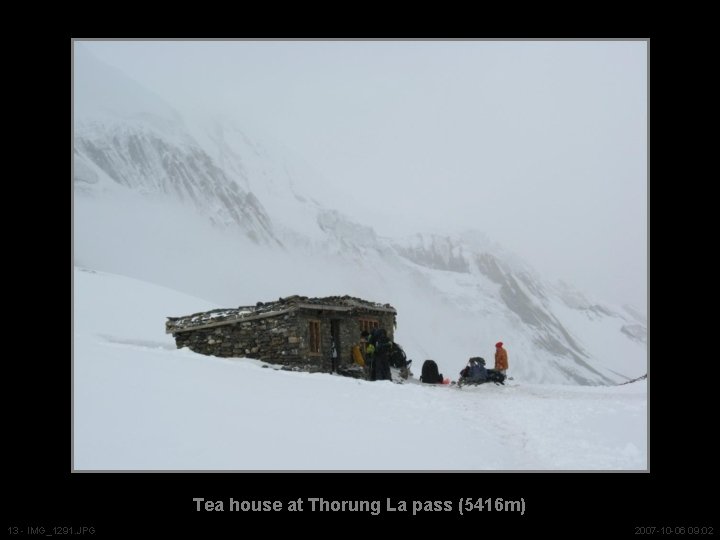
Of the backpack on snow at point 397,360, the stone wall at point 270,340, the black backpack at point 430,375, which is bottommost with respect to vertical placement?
the black backpack at point 430,375

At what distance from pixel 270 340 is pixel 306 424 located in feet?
33.7

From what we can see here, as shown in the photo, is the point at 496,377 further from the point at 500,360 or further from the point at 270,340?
the point at 270,340

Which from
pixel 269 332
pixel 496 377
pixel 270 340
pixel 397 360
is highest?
pixel 269 332

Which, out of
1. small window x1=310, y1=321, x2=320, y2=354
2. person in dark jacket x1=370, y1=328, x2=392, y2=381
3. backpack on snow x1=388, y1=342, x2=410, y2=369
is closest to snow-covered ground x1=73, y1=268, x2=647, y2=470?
person in dark jacket x1=370, y1=328, x2=392, y2=381

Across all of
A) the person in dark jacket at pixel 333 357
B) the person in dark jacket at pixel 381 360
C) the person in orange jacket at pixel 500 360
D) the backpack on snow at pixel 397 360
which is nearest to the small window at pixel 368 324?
the backpack on snow at pixel 397 360

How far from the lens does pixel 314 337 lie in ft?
71.1

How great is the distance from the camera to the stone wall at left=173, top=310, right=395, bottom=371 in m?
20.5

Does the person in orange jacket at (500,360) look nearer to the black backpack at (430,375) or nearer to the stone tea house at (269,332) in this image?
the black backpack at (430,375)

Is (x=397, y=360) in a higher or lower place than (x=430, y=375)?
higher

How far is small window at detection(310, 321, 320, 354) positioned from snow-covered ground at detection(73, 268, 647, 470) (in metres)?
4.36

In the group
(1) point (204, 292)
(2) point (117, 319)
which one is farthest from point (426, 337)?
(2) point (117, 319)

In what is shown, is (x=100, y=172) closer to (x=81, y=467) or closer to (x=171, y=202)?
(x=171, y=202)

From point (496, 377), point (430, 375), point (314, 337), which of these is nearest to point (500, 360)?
point (496, 377)

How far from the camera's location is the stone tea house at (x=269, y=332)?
2056 cm
